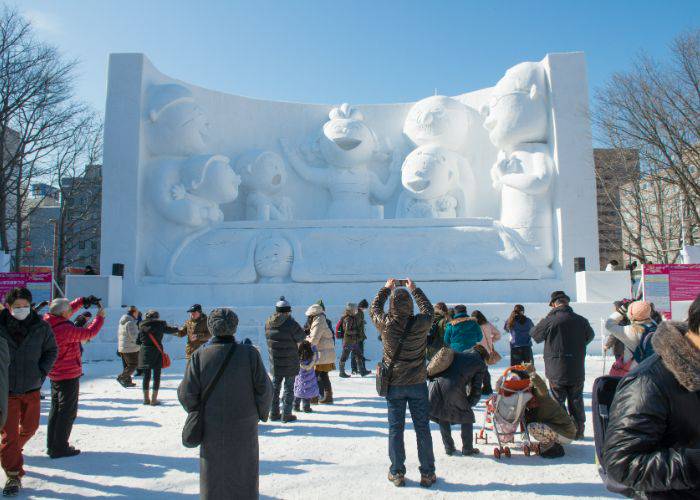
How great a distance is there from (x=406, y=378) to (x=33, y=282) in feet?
27.4

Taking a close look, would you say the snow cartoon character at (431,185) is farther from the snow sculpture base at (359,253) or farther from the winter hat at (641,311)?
the winter hat at (641,311)

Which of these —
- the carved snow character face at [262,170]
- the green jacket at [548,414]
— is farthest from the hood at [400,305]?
the carved snow character face at [262,170]

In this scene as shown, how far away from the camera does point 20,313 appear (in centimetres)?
361

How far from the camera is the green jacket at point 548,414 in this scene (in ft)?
13.1

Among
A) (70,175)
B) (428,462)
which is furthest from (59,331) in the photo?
(70,175)

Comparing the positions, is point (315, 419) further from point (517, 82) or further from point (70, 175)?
point (70, 175)

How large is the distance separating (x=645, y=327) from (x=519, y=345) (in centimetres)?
256

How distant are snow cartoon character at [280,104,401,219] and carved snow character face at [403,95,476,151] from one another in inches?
39.0

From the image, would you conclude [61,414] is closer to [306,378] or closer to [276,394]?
[276,394]

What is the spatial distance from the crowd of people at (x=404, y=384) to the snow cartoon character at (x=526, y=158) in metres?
5.47

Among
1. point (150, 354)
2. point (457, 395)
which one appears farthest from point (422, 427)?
point (150, 354)

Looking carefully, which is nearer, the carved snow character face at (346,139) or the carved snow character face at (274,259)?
the carved snow character face at (274,259)

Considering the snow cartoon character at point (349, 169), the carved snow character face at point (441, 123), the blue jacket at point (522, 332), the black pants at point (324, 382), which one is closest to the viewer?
the black pants at point (324, 382)

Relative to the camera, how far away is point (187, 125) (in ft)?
38.9
